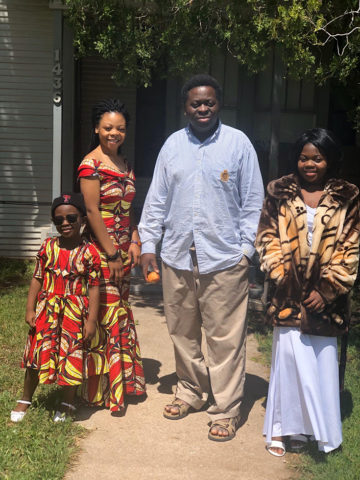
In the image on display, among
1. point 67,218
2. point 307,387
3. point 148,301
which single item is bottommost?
point 148,301

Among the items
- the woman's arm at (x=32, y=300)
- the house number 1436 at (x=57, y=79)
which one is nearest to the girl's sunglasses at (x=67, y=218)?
the woman's arm at (x=32, y=300)

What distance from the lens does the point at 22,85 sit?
8.90 metres

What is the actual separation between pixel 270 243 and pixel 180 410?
4.40ft

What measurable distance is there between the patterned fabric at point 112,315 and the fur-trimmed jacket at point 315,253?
3.48 ft

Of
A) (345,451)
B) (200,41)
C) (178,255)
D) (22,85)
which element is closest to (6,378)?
(178,255)

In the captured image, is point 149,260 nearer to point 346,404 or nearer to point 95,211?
point 95,211

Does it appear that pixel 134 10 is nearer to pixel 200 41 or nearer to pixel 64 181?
pixel 200 41

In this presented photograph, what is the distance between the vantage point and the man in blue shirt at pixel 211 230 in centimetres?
408

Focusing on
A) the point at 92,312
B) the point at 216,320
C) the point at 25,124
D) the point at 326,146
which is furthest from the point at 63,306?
the point at 25,124

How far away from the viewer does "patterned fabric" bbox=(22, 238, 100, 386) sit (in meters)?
4.15

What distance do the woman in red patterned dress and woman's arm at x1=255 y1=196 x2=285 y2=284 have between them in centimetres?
99

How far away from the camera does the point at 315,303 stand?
374 cm

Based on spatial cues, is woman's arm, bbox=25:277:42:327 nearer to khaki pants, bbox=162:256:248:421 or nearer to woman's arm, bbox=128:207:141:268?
woman's arm, bbox=128:207:141:268

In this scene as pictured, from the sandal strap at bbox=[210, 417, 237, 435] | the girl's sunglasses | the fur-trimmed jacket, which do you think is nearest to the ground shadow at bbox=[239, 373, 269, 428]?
the sandal strap at bbox=[210, 417, 237, 435]
